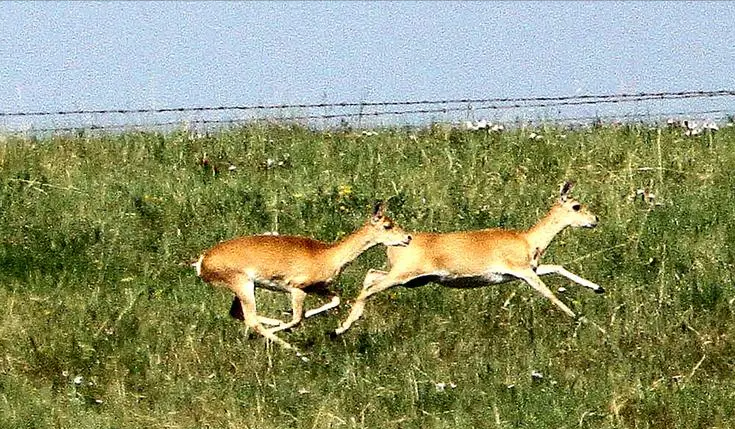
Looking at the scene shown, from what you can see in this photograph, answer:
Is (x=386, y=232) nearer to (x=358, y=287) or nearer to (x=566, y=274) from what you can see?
(x=358, y=287)

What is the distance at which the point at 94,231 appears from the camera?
528 inches

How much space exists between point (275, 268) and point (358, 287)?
0.96 m

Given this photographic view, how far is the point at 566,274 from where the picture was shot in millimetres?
12070

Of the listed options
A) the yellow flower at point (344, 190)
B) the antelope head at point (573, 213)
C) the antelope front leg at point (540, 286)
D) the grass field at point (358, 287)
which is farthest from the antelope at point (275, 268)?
the yellow flower at point (344, 190)

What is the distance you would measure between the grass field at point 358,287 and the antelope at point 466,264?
0.14 m

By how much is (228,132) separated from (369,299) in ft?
18.6

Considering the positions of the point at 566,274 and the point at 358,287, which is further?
the point at 358,287

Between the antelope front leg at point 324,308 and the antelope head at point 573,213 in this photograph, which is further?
the antelope head at point 573,213

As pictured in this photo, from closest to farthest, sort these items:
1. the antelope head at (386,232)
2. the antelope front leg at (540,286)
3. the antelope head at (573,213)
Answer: the antelope front leg at (540,286), the antelope head at (386,232), the antelope head at (573,213)

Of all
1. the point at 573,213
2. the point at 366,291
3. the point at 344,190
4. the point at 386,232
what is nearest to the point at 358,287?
the point at 386,232

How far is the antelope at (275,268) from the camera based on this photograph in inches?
459

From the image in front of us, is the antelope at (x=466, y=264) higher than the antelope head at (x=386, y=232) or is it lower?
lower

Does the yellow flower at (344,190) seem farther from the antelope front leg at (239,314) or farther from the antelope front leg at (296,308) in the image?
the antelope front leg at (239,314)

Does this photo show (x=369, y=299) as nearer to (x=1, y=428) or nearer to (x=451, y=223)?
(x=451, y=223)
